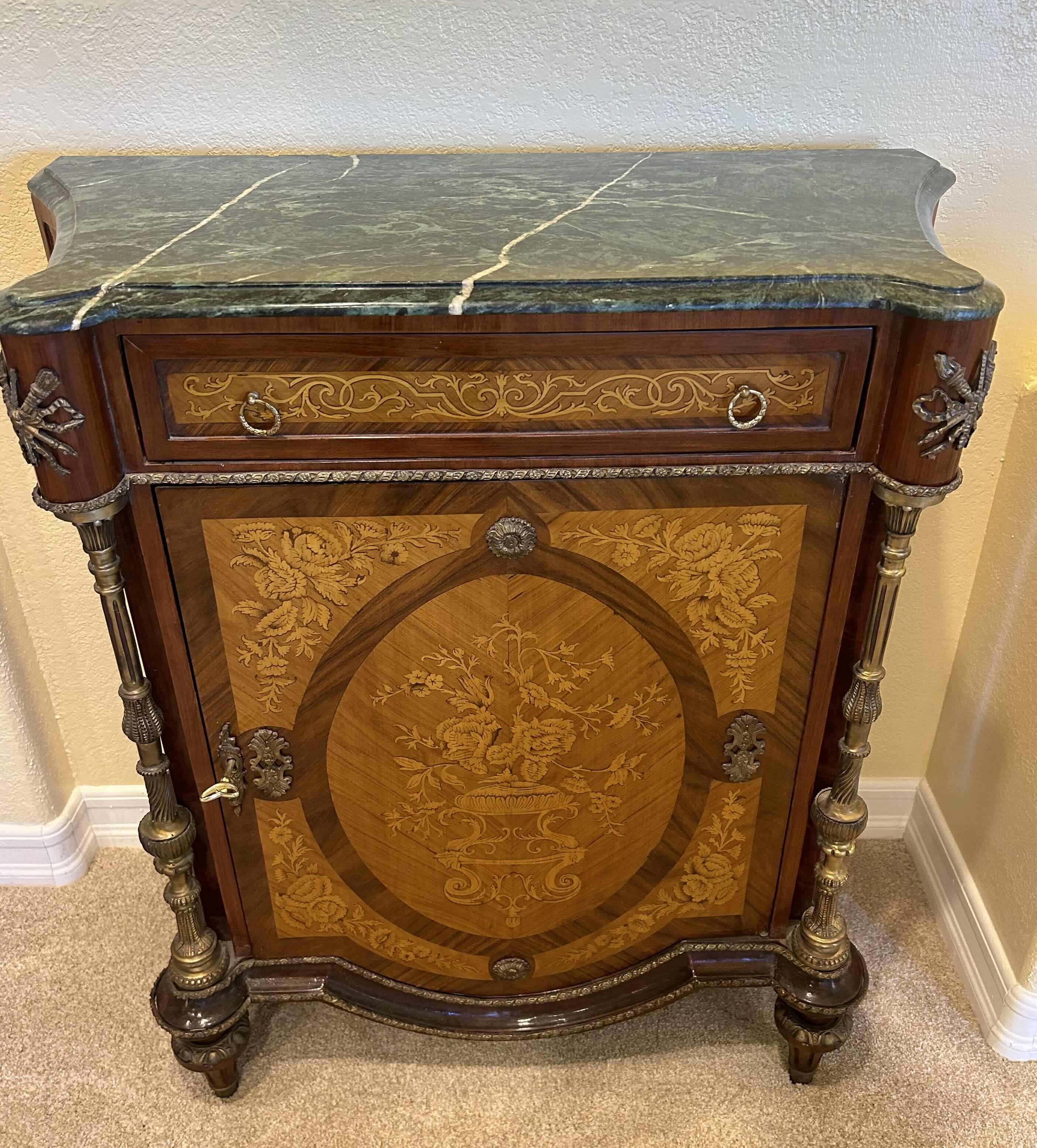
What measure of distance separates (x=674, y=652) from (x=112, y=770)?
1066mm

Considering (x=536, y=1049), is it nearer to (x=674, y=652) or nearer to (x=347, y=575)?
(x=674, y=652)

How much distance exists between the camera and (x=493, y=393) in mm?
879

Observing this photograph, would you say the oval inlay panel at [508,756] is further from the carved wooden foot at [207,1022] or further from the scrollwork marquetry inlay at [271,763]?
the carved wooden foot at [207,1022]

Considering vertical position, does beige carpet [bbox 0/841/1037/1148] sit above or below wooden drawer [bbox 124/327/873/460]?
below

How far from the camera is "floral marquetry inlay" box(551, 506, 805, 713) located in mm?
957

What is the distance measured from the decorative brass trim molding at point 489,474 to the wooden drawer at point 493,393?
16 millimetres

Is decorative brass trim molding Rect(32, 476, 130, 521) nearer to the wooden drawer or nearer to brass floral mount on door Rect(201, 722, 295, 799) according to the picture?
the wooden drawer

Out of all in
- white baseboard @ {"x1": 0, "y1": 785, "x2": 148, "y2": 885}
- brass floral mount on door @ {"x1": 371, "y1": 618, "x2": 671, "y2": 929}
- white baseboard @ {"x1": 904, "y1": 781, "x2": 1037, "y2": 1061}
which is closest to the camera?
brass floral mount on door @ {"x1": 371, "y1": 618, "x2": 671, "y2": 929}

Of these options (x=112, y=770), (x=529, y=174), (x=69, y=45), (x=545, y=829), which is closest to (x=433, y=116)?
(x=529, y=174)

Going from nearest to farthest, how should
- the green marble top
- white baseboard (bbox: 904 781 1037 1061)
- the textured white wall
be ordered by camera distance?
the green marble top
the textured white wall
white baseboard (bbox: 904 781 1037 1061)

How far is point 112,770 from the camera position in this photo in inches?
65.4

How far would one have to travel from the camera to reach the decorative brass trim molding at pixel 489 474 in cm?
91

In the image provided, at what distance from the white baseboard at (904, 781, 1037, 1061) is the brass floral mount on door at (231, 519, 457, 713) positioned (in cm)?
101

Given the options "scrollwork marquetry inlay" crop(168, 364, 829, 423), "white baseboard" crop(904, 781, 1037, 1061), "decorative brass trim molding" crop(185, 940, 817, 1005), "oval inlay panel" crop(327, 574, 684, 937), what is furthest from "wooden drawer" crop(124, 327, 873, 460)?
"white baseboard" crop(904, 781, 1037, 1061)
